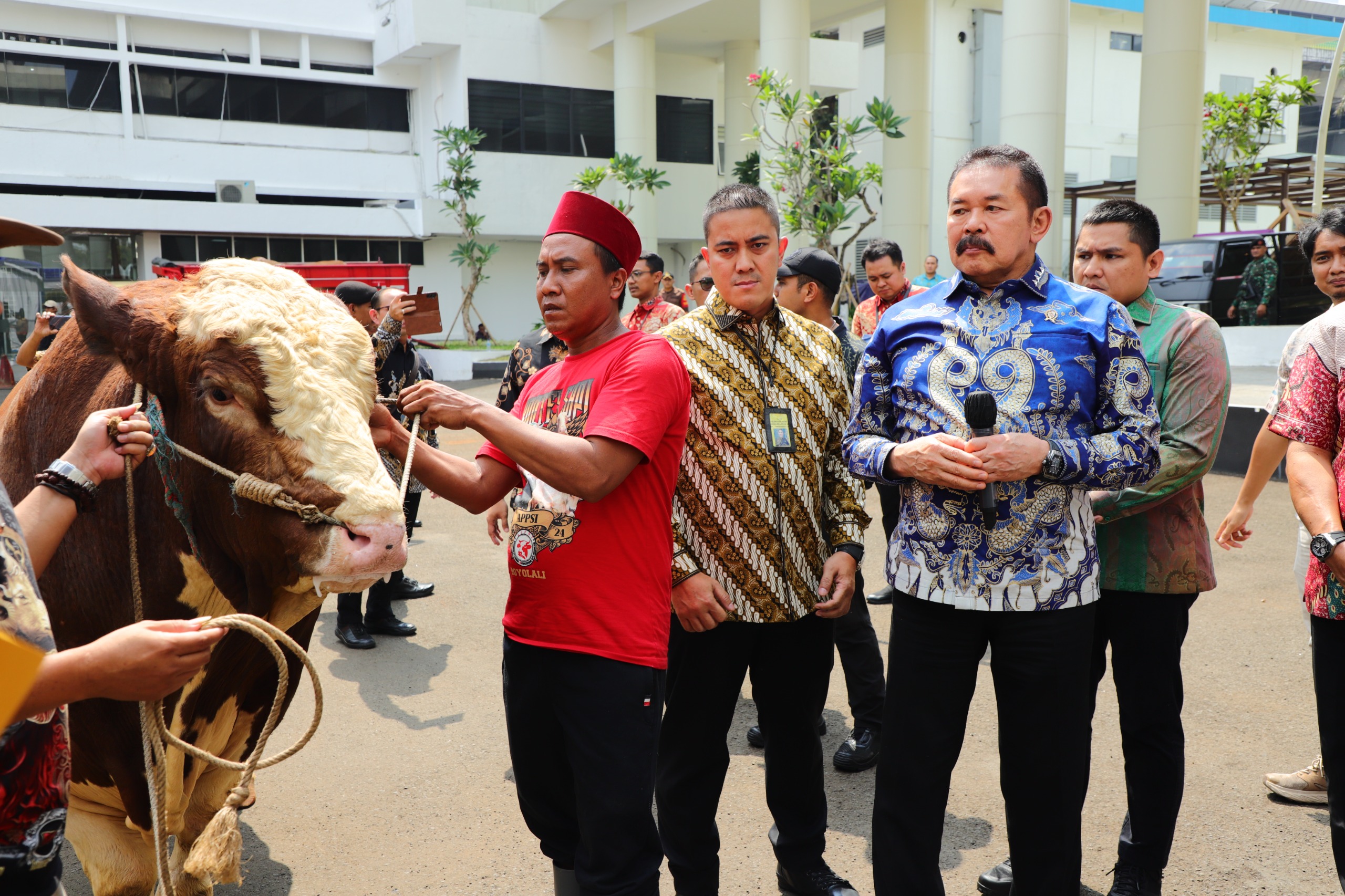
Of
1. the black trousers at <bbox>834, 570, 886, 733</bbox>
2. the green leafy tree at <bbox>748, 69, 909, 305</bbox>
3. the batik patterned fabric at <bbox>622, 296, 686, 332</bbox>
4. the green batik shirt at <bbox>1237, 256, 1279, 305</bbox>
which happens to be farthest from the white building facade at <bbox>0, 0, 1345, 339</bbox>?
the black trousers at <bbox>834, 570, 886, 733</bbox>

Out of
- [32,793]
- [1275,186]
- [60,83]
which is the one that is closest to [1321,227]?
[32,793]

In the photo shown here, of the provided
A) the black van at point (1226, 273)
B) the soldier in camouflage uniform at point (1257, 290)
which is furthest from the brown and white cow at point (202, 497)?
the soldier in camouflage uniform at point (1257, 290)

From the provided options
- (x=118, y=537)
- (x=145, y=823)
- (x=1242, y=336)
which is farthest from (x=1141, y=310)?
(x=1242, y=336)

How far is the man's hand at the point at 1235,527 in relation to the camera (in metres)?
3.80

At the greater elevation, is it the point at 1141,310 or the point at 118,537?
the point at 1141,310

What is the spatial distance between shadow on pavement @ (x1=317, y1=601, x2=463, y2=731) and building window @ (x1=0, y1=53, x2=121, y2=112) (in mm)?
26905

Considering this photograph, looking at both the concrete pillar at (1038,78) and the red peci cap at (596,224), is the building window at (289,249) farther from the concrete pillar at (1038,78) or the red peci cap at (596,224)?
the red peci cap at (596,224)

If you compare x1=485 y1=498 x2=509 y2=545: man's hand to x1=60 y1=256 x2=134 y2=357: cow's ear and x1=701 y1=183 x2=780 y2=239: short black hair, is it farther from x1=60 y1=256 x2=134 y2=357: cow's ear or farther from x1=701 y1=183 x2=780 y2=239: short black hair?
x1=60 y1=256 x2=134 y2=357: cow's ear

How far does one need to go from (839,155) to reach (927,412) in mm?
12910

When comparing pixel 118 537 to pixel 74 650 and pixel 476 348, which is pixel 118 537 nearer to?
pixel 74 650

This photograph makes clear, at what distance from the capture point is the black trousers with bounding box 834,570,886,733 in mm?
4461

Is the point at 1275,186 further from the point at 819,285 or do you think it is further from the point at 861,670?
the point at 861,670

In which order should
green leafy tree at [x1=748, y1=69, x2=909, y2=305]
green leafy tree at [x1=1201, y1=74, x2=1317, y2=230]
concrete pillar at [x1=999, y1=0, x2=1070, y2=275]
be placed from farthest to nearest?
green leafy tree at [x1=1201, y1=74, x2=1317, y2=230]
green leafy tree at [x1=748, y1=69, x2=909, y2=305]
concrete pillar at [x1=999, y1=0, x2=1070, y2=275]

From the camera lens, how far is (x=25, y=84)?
2639 cm
